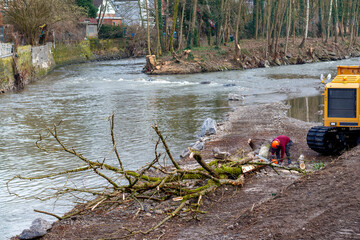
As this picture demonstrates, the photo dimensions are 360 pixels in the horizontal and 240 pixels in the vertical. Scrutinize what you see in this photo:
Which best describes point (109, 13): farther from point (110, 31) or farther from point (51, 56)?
point (51, 56)

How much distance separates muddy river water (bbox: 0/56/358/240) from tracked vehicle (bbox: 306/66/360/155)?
15.4ft

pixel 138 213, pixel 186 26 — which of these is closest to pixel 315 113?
pixel 138 213

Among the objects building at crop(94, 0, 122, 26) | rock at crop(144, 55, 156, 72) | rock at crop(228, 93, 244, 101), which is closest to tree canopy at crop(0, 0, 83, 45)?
rock at crop(144, 55, 156, 72)

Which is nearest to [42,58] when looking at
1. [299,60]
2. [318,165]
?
[299,60]

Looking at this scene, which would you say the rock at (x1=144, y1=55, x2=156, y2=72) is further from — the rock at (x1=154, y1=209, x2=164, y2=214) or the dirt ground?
the rock at (x1=154, y1=209, x2=164, y2=214)

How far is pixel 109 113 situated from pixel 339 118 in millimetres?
12816

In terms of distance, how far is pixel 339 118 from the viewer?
539 inches

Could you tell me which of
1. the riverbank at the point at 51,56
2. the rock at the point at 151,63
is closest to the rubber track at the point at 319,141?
the riverbank at the point at 51,56

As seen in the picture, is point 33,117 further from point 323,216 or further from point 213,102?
point 323,216

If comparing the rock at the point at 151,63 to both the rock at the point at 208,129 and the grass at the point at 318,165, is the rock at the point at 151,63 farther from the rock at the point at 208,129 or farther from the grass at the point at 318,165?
the grass at the point at 318,165

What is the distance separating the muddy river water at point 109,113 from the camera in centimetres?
1273

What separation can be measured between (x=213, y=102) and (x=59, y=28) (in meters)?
31.2

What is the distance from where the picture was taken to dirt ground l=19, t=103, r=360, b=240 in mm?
7367

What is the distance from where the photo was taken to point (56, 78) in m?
42.8
